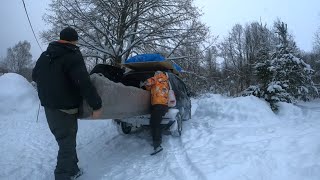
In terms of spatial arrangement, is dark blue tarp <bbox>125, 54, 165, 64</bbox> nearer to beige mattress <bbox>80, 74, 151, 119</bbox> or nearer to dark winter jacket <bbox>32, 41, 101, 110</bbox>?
beige mattress <bbox>80, 74, 151, 119</bbox>

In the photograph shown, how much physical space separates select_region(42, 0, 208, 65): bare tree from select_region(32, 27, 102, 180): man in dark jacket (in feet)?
36.7

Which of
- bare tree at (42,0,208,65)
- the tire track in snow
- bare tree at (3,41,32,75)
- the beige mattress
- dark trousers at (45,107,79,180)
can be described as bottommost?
the tire track in snow

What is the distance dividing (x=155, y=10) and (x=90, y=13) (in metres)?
3.26

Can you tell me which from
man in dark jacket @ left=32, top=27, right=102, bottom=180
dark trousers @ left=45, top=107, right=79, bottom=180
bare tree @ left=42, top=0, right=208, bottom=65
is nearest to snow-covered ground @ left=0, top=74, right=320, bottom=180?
dark trousers @ left=45, top=107, right=79, bottom=180

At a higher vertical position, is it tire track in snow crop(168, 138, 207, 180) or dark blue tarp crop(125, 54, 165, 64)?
dark blue tarp crop(125, 54, 165, 64)

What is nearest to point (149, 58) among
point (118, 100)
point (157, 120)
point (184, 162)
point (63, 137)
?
point (157, 120)

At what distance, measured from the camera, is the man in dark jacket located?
4352mm

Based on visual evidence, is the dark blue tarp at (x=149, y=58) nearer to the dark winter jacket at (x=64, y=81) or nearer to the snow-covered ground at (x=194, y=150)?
the snow-covered ground at (x=194, y=150)

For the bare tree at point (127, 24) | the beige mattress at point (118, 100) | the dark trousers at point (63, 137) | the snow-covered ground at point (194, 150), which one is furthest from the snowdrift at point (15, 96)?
the dark trousers at point (63, 137)

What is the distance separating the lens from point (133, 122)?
6.79 metres

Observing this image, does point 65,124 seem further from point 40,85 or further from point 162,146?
point 162,146

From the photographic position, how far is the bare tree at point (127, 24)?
15.7 m

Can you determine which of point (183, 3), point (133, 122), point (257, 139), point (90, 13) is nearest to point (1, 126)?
point (133, 122)

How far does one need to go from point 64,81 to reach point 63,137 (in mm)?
775
